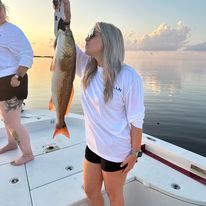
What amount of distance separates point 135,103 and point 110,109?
0.58 ft

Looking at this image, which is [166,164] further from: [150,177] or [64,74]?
[64,74]

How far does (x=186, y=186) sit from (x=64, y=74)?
167cm

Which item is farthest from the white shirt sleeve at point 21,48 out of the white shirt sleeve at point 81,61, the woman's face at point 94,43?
the woman's face at point 94,43

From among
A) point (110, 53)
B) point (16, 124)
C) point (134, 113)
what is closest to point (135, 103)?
point (134, 113)

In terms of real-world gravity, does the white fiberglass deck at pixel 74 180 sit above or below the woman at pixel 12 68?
below

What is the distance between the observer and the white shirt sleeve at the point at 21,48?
2.44 m

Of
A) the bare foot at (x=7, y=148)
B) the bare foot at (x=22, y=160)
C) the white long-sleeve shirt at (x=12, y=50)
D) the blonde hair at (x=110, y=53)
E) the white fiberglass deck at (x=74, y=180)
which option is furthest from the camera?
the bare foot at (x=7, y=148)

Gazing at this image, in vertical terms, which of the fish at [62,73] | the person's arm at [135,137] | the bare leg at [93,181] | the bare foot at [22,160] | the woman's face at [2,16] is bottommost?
the bare foot at [22,160]

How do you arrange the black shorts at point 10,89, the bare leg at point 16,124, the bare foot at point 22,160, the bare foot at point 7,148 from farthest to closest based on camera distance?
the bare foot at point 7,148 < the bare foot at point 22,160 < the bare leg at point 16,124 < the black shorts at point 10,89

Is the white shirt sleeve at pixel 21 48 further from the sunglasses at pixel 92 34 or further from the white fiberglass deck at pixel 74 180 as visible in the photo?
the white fiberglass deck at pixel 74 180

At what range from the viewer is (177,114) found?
11.1 meters

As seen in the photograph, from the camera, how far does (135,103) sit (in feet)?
5.31

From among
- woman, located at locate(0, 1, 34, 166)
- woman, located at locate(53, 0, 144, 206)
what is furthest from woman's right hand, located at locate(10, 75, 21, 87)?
woman, located at locate(53, 0, 144, 206)

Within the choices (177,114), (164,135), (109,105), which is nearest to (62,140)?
(109,105)
